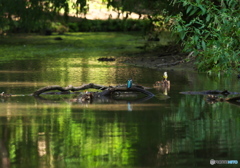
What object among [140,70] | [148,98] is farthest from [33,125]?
[140,70]

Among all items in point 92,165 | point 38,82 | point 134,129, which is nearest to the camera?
point 92,165

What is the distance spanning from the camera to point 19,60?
105ft

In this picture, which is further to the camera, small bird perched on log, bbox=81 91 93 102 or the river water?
small bird perched on log, bbox=81 91 93 102

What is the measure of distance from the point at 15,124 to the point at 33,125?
0.35 m

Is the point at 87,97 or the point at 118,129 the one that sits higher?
the point at 118,129

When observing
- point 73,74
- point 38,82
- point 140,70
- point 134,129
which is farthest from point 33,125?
point 140,70

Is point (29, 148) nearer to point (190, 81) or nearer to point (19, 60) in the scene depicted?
point (190, 81)

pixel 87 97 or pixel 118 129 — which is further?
pixel 87 97

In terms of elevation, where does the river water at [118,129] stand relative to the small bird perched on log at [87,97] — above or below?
above

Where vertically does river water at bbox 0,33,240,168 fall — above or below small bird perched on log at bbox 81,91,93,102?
above

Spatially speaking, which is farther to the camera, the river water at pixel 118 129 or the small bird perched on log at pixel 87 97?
the small bird perched on log at pixel 87 97

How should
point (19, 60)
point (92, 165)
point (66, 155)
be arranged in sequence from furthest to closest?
point (19, 60) → point (66, 155) → point (92, 165)

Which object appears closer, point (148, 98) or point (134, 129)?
point (134, 129)

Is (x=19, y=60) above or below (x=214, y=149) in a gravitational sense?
below
